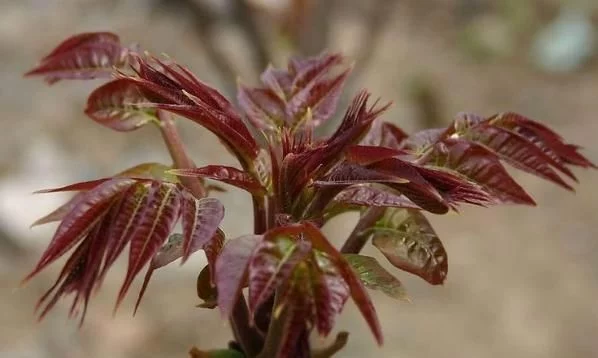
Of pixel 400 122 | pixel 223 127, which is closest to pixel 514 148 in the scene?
pixel 223 127

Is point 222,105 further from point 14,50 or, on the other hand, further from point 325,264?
point 14,50

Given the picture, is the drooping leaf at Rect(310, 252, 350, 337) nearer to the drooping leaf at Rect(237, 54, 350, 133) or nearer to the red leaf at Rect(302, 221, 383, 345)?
the red leaf at Rect(302, 221, 383, 345)

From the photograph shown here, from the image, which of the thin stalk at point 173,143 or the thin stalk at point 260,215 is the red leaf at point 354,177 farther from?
the thin stalk at point 173,143

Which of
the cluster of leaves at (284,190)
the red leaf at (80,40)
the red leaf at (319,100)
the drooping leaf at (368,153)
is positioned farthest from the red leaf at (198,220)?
the red leaf at (80,40)

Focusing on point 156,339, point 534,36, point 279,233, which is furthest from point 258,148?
point 534,36

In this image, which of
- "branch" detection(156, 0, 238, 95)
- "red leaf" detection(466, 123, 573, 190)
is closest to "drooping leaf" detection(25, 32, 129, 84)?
"red leaf" detection(466, 123, 573, 190)

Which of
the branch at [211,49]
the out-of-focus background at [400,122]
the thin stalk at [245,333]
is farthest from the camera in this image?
the out-of-focus background at [400,122]
